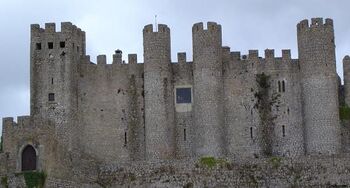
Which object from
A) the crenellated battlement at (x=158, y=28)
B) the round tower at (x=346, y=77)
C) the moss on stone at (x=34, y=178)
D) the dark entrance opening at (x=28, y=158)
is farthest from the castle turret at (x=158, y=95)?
the round tower at (x=346, y=77)

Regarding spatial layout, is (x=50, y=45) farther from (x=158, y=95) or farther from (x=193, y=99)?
(x=193, y=99)

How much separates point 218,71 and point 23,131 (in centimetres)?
1440

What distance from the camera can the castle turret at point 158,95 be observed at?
64.7 metres

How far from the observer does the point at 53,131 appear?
190ft

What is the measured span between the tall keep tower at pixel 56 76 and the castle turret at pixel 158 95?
4.73 meters

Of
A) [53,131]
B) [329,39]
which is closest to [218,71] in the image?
[329,39]

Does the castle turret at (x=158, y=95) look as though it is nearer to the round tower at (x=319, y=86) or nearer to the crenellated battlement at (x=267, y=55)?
the crenellated battlement at (x=267, y=55)

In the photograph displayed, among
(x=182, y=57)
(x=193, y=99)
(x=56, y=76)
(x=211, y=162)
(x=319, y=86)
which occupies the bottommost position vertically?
(x=211, y=162)

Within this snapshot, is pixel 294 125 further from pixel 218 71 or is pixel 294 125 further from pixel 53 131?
pixel 53 131

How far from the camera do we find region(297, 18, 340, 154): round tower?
209 feet

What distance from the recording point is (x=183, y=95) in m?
65.9

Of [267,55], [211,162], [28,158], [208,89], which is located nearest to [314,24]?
[267,55]

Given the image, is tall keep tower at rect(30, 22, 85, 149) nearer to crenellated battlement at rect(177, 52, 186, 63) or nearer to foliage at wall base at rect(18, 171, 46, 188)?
crenellated battlement at rect(177, 52, 186, 63)

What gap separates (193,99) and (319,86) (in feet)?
26.5
